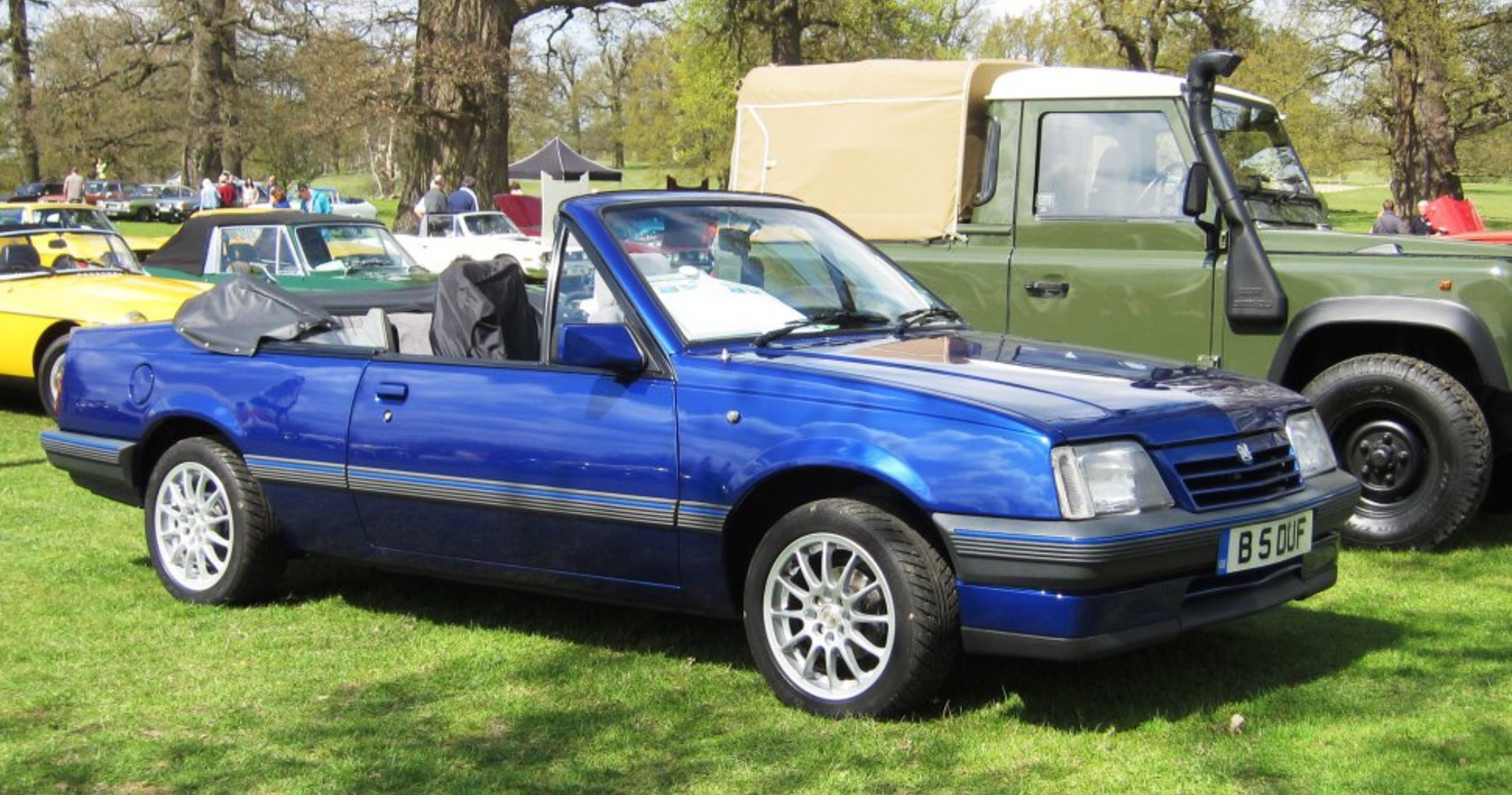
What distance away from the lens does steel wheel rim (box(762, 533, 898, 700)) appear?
4.59m

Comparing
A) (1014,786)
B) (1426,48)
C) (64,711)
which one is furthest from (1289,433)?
(1426,48)

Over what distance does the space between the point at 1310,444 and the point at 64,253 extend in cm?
1070

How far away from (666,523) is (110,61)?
5207cm

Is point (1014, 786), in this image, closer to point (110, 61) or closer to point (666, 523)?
point (666, 523)

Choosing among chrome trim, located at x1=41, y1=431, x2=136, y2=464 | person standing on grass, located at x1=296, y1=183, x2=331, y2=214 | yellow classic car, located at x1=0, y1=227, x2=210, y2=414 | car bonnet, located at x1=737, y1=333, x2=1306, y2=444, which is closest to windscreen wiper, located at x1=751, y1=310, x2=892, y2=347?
car bonnet, located at x1=737, y1=333, x2=1306, y2=444

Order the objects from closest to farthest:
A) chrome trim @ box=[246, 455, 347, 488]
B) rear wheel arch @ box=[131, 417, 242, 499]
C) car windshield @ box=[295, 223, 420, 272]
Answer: chrome trim @ box=[246, 455, 347, 488] → rear wheel arch @ box=[131, 417, 242, 499] → car windshield @ box=[295, 223, 420, 272]

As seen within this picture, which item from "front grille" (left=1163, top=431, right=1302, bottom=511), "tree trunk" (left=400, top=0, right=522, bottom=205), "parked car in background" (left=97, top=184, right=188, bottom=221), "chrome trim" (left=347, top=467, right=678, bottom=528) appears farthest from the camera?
"parked car in background" (left=97, top=184, right=188, bottom=221)

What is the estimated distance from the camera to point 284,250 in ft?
42.7

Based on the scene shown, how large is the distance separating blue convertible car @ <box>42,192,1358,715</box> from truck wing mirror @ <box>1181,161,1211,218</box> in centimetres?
193

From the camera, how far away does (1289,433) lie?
5.03 m

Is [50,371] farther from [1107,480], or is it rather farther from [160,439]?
[1107,480]

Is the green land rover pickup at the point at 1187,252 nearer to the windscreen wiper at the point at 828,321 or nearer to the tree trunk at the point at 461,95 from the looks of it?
the windscreen wiper at the point at 828,321

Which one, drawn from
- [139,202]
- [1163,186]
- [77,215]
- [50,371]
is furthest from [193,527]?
[139,202]

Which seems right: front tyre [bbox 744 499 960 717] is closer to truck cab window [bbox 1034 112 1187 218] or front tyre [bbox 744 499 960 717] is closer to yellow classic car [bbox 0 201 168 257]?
truck cab window [bbox 1034 112 1187 218]
